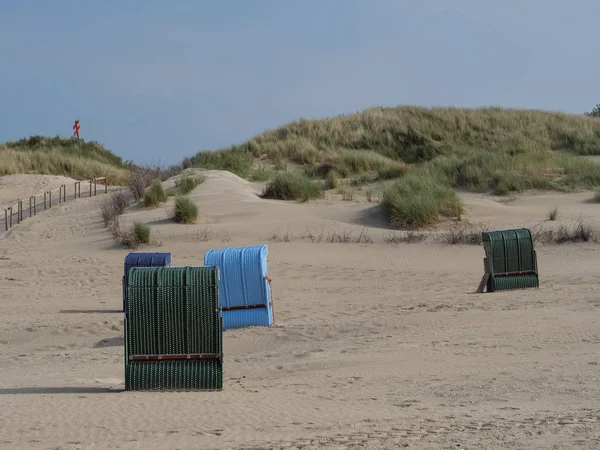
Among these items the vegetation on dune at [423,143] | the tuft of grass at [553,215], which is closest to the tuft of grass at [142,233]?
the tuft of grass at [553,215]

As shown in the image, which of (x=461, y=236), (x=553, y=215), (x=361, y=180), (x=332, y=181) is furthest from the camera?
(x=361, y=180)

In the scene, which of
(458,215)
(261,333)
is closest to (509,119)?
(458,215)

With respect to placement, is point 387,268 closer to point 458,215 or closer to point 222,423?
point 458,215

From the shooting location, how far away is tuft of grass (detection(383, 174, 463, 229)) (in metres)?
24.0

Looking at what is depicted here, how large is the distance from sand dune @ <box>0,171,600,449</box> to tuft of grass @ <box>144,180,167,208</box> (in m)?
2.15

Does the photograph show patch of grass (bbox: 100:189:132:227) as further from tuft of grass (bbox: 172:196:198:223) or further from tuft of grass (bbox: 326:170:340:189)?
tuft of grass (bbox: 326:170:340:189)

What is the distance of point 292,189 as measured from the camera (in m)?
28.7

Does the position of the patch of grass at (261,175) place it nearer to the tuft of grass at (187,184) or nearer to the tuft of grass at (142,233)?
the tuft of grass at (187,184)

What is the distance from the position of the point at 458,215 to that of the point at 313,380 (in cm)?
1555

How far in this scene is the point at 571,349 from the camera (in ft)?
34.5

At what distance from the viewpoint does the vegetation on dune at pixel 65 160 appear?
47.7 m

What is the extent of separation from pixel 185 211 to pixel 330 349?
42.7 feet

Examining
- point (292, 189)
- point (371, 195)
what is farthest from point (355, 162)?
point (292, 189)

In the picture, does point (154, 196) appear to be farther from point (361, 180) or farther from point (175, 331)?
point (175, 331)
